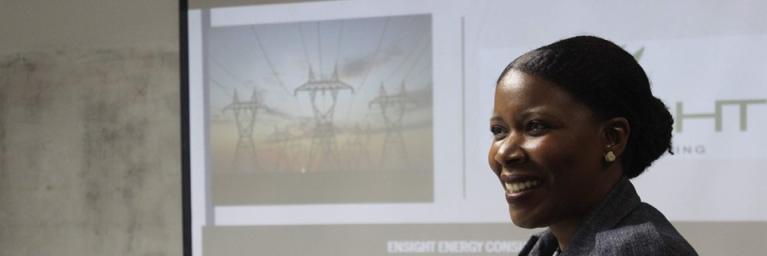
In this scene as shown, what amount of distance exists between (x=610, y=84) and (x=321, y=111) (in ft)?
6.67

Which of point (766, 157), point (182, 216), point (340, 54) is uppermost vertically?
point (340, 54)

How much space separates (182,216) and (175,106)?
412 millimetres

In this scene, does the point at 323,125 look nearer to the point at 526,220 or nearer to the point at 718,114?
the point at 718,114

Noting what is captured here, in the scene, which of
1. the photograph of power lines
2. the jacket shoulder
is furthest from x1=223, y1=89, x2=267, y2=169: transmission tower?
the jacket shoulder

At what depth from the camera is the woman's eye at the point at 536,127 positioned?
0.74m

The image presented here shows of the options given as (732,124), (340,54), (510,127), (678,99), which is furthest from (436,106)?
(510,127)

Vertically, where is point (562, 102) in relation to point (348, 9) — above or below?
below

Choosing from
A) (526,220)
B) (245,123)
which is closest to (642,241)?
(526,220)

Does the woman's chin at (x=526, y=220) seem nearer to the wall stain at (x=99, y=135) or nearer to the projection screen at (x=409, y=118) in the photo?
the projection screen at (x=409, y=118)

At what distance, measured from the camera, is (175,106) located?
2850 mm

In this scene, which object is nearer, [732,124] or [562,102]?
[562,102]

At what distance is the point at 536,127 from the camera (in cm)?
74

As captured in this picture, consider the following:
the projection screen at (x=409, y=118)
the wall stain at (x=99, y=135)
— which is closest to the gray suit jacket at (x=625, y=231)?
the projection screen at (x=409, y=118)

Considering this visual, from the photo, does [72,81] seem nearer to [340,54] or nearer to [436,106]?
[340,54]
